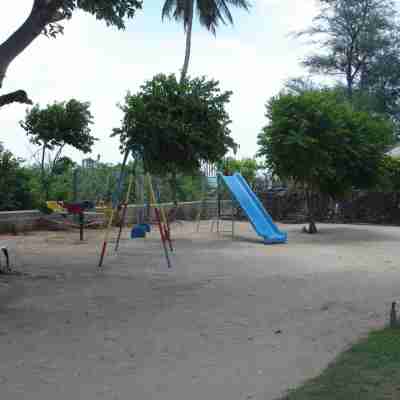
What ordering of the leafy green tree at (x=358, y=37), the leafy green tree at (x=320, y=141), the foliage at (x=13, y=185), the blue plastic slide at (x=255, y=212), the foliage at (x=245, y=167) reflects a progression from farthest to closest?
1. the leafy green tree at (x=358, y=37)
2. the foliage at (x=245, y=167)
3. the foliage at (x=13, y=185)
4. the leafy green tree at (x=320, y=141)
5. the blue plastic slide at (x=255, y=212)

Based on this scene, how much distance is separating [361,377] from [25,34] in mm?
6569

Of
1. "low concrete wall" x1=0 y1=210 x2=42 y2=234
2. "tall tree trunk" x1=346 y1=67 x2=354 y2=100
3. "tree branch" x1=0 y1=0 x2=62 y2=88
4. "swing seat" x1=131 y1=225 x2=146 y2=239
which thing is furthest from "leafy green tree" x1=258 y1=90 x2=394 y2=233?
"tall tree trunk" x1=346 y1=67 x2=354 y2=100

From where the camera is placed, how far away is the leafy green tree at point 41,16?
8.69 metres

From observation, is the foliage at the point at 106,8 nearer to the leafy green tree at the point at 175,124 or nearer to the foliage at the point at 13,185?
the leafy green tree at the point at 175,124

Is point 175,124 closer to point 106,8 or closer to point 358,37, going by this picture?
point 106,8

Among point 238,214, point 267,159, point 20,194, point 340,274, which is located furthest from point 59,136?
point 340,274

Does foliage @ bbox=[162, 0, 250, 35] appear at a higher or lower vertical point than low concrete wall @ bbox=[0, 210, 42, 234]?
higher

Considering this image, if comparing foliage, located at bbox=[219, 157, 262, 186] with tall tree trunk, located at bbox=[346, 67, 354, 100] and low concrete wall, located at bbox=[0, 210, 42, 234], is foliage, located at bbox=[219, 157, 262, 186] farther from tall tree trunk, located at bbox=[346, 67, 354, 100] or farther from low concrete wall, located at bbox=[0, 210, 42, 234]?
tall tree trunk, located at bbox=[346, 67, 354, 100]

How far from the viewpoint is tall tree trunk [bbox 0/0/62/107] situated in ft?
28.3

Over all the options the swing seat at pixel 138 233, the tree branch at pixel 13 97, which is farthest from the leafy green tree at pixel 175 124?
the tree branch at pixel 13 97

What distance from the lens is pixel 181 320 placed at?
6.71 m

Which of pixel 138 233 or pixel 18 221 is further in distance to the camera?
pixel 18 221

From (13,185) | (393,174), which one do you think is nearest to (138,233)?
(13,185)

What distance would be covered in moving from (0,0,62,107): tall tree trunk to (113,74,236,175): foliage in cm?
508
